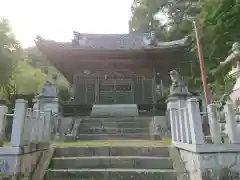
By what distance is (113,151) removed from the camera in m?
6.98

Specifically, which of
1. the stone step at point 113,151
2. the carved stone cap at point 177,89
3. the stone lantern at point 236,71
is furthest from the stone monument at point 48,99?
the stone lantern at point 236,71

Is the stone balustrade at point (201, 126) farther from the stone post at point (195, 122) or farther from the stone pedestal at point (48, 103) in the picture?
the stone pedestal at point (48, 103)

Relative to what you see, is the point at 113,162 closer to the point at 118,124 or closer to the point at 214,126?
the point at 214,126

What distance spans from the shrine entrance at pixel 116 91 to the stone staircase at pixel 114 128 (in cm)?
519

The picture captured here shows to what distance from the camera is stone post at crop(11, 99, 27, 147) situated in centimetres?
534

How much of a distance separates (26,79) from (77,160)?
2689 centimetres

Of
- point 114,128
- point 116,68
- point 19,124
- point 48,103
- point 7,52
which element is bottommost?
point 19,124

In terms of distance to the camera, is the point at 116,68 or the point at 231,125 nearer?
the point at 231,125

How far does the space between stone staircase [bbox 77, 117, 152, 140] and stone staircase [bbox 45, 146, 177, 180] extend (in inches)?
190

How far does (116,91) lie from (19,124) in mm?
14602

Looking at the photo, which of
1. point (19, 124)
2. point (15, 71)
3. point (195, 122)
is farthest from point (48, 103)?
point (15, 71)

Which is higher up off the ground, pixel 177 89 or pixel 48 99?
pixel 177 89

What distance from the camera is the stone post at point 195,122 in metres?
5.25

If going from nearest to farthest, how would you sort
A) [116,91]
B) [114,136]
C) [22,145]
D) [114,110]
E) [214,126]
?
[22,145] → [214,126] → [114,136] → [114,110] → [116,91]
